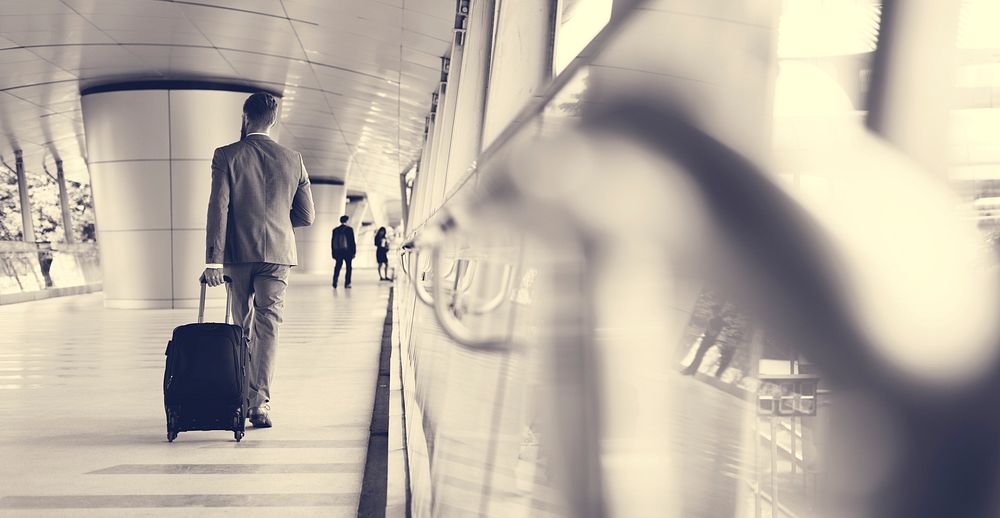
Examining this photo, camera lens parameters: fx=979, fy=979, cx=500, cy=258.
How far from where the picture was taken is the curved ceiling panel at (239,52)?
11.6 meters

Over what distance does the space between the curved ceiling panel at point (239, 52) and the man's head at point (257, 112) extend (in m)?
5.74

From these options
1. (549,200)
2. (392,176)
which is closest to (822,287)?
(549,200)

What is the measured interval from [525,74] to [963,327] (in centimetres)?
151

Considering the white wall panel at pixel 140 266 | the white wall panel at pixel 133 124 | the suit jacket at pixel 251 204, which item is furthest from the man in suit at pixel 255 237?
the white wall panel at pixel 140 266

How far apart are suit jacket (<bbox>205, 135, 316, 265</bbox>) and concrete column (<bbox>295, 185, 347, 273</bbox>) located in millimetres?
37233

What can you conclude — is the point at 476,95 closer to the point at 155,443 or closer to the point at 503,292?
the point at 155,443

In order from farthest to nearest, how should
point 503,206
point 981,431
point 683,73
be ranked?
point 503,206 < point 683,73 < point 981,431

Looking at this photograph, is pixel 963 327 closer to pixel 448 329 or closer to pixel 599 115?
pixel 599 115

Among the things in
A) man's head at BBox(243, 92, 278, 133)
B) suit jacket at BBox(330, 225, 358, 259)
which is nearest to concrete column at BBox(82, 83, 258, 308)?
suit jacket at BBox(330, 225, 358, 259)

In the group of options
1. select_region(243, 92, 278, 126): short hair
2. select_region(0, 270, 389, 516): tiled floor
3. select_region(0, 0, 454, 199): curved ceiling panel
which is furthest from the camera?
select_region(0, 0, 454, 199): curved ceiling panel

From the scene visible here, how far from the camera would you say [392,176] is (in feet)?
131

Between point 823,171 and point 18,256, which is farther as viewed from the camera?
point 18,256

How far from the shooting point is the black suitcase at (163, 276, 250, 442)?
4.64 m

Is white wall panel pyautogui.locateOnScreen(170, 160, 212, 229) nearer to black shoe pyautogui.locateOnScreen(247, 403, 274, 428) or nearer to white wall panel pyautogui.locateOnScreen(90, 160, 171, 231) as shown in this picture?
white wall panel pyautogui.locateOnScreen(90, 160, 171, 231)
